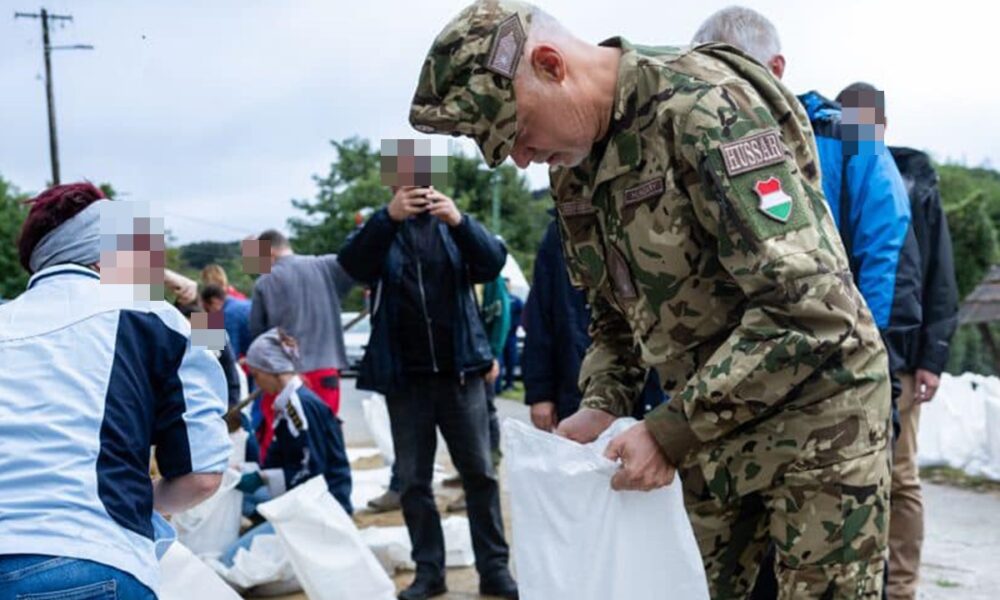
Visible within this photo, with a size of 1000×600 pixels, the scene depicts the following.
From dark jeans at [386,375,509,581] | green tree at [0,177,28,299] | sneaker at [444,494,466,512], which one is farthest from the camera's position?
green tree at [0,177,28,299]

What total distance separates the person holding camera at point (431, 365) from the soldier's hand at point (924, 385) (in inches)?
69.3

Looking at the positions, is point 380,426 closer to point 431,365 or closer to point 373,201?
point 431,365

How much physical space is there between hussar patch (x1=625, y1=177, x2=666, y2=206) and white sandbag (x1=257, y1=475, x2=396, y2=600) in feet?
8.39

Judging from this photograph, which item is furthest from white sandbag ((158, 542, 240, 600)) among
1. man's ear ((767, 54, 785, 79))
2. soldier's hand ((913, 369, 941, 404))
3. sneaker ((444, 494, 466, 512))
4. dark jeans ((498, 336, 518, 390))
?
dark jeans ((498, 336, 518, 390))

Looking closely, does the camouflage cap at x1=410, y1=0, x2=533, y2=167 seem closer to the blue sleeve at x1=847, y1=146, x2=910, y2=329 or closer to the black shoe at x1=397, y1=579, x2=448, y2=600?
the blue sleeve at x1=847, y1=146, x2=910, y2=329

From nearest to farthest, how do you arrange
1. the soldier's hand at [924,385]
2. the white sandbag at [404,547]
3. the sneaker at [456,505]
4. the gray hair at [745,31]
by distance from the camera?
1. the gray hair at [745,31]
2. the soldier's hand at [924,385]
3. the white sandbag at [404,547]
4. the sneaker at [456,505]

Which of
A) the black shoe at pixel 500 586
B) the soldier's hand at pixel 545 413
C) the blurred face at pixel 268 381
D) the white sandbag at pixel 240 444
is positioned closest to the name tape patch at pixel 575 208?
the soldier's hand at pixel 545 413

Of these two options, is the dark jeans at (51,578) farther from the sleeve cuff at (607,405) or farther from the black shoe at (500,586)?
the black shoe at (500,586)

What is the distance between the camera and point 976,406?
7.16m

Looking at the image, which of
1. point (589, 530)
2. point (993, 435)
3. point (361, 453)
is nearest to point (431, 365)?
point (589, 530)

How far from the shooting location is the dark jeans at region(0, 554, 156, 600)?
2.02m

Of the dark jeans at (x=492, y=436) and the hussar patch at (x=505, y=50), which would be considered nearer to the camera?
the hussar patch at (x=505, y=50)

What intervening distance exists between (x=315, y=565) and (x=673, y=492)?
2443 mm

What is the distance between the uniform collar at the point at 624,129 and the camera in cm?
196
